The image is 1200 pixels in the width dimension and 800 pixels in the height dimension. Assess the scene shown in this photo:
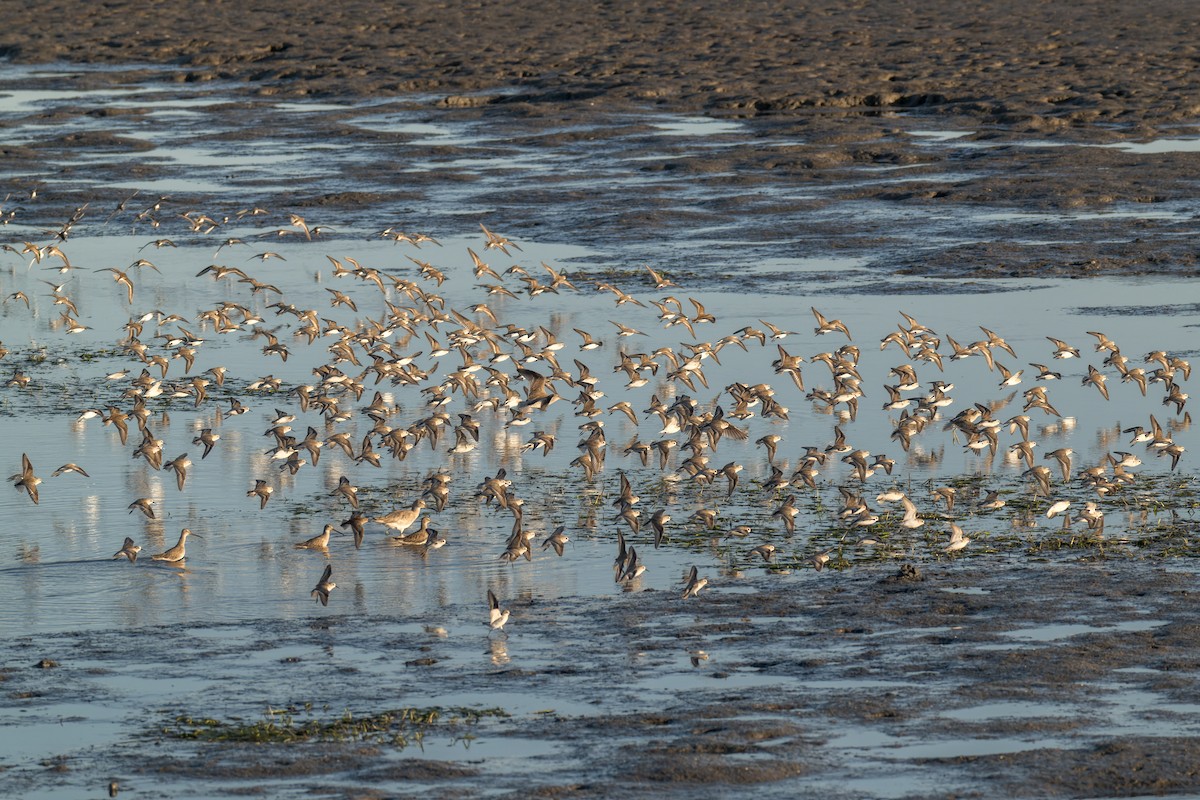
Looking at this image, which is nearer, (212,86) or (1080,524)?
(1080,524)

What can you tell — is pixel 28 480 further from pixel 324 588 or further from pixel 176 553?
pixel 324 588

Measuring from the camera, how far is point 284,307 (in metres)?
28.9

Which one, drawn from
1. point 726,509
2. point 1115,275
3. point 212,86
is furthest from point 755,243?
point 212,86

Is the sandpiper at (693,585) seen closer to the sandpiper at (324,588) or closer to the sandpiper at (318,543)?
the sandpiper at (324,588)

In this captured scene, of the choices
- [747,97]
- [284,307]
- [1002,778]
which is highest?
[747,97]

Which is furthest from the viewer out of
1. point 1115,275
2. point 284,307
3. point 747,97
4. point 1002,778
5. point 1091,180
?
point 747,97

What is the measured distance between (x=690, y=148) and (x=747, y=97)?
28.5ft

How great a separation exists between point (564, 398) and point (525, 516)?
19.0 ft

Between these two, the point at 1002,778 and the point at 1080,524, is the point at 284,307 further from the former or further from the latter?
the point at 1002,778

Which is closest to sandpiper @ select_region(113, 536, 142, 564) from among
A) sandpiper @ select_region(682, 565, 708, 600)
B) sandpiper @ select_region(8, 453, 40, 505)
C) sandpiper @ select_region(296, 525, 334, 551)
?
sandpiper @ select_region(296, 525, 334, 551)

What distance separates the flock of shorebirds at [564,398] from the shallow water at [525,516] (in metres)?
0.14

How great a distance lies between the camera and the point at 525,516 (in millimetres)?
19703

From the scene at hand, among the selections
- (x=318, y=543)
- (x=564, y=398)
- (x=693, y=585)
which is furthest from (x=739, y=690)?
(x=564, y=398)

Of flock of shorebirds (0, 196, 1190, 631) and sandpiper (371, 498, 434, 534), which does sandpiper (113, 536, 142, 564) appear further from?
sandpiper (371, 498, 434, 534)
